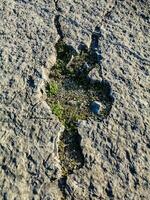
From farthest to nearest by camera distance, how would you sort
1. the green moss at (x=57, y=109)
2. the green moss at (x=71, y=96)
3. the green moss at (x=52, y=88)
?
the green moss at (x=52, y=88), the green moss at (x=57, y=109), the green moss at (x=71, y=96)

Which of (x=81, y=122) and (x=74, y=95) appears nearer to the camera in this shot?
(x=81, y=122)

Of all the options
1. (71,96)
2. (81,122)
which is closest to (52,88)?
(71,96)

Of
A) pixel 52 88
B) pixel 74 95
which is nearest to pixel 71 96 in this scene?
pixel 74 95

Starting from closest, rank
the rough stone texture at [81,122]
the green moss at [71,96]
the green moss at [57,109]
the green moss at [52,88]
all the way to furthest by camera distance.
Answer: the rough stone texture at [81,122]
the green moss at [71,96]
the green moss at [57,109]
the green moss at [52,88]

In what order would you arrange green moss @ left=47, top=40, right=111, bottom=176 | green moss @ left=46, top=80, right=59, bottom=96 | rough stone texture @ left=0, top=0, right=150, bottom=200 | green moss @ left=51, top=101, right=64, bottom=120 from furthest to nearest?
green moss @ left=46, top=80, right=59, bottom=96
green moss @ left=51, top=101, right=64, bottom=120
green moss @ left=47, top=40, right=111, bottom=176
rough stone texture @ left=0, top=0, right=150, bottom=200

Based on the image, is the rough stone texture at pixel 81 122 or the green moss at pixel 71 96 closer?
the rough stone texture at pixel 81 122

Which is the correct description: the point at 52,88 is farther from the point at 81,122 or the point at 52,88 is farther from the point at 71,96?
the point at 81,122

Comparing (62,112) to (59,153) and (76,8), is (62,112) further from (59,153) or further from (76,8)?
(76,8)

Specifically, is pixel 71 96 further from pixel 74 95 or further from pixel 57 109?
pixel 57 109

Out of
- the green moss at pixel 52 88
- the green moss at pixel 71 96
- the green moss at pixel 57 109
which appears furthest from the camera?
the green moss at pixel 52 88
